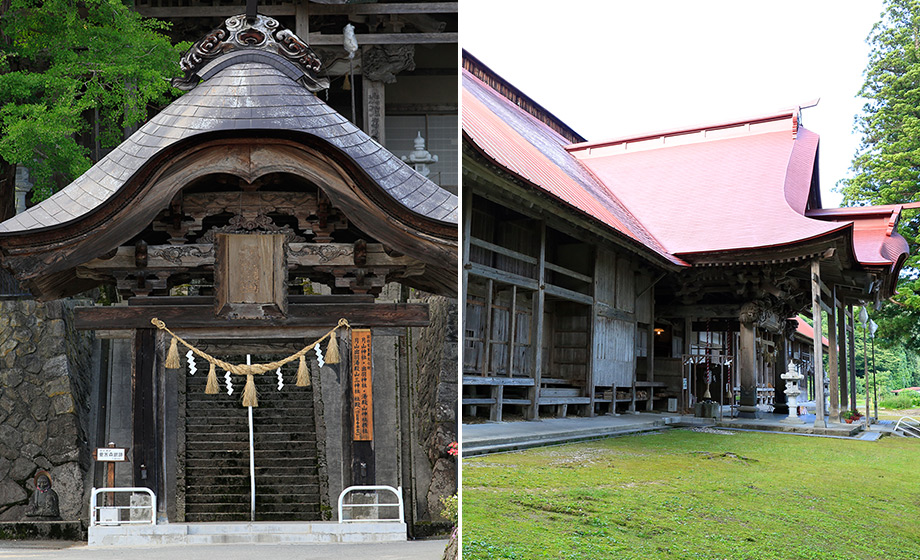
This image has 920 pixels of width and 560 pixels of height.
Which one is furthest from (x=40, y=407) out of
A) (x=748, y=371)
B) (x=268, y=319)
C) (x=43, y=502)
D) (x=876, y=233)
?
(x=876, y=233)

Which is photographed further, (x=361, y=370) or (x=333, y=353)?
(x=361, y=370)

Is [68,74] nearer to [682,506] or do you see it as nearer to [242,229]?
[242,229]

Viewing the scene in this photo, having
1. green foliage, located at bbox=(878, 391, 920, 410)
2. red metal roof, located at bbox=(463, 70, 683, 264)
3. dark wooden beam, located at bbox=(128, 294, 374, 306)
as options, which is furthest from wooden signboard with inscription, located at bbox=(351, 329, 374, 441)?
green foliage, located at bbox=(878, 391, 920, 410)

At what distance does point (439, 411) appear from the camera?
7.56 meters

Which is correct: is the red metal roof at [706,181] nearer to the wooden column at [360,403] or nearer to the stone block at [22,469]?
the wooden column at [360,403]

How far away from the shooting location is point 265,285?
540 centimetres

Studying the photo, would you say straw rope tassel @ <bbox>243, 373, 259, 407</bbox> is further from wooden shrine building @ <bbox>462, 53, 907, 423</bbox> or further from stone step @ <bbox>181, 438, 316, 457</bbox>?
stone step @ <bbox>181, 438, 316, 457</bbox>

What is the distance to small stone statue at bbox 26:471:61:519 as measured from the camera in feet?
25.1

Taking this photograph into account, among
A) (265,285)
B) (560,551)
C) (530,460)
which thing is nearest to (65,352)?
(265,285)

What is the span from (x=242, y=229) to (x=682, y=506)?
353 cm

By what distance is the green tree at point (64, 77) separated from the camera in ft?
24.5

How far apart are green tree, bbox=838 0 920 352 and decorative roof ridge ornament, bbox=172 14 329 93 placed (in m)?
4.76

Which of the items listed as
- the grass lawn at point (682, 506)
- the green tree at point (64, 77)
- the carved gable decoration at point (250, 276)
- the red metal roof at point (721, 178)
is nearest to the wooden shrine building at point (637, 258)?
the red metal roof at point (721, 178)

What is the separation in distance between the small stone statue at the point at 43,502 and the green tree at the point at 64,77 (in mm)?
2969
